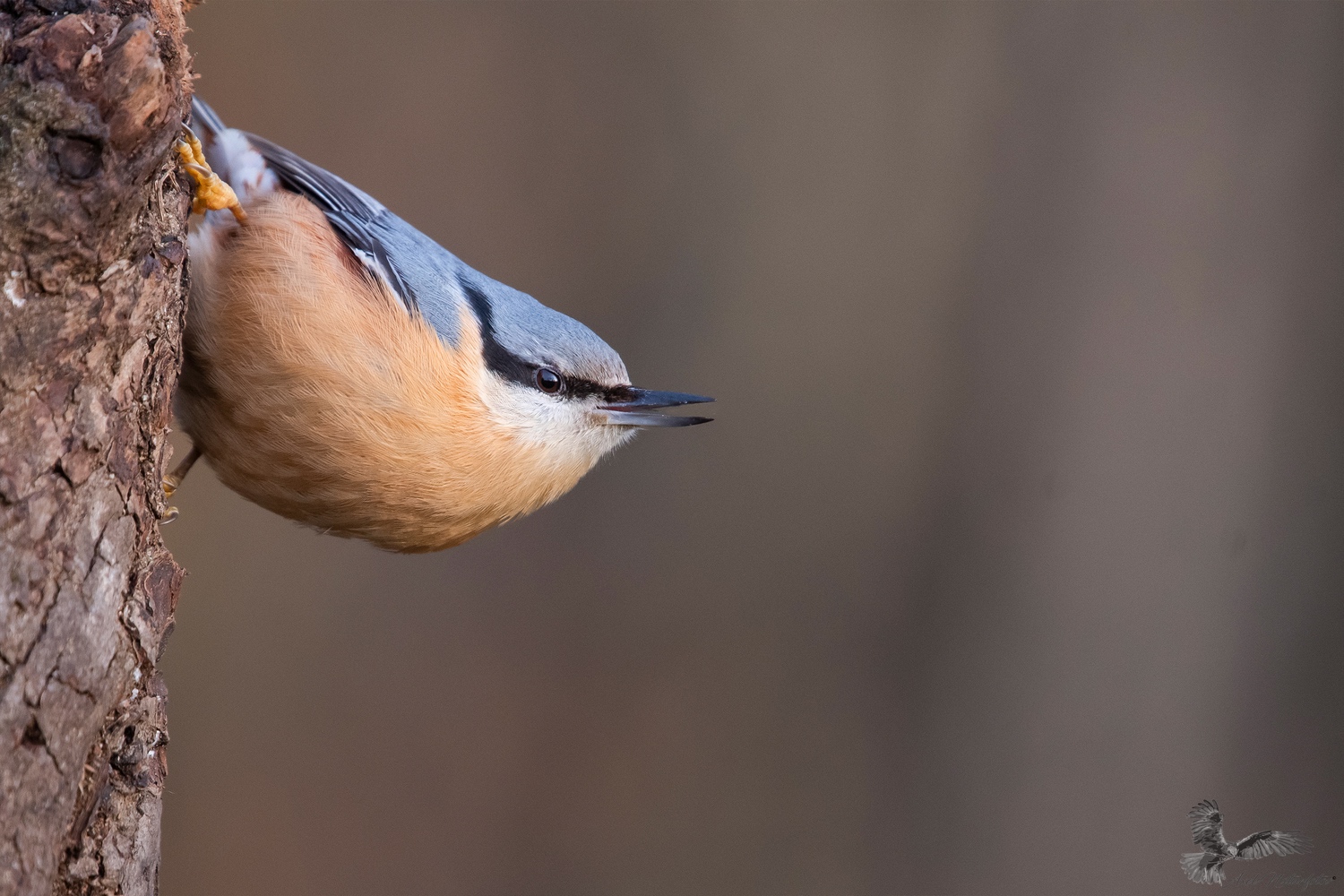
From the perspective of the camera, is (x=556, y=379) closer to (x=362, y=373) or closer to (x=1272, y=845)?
(x=362, y=373)

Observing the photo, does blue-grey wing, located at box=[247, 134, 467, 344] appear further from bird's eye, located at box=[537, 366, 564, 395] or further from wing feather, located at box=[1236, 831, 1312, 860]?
wing feather, located at box=[1236, 831, 1312, 860]

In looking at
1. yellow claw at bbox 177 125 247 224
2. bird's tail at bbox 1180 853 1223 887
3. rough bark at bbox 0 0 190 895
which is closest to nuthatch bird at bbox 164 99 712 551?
yellow claw at bbox 177 125 247 224

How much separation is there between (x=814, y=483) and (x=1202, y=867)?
1262 mm

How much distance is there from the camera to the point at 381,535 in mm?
1602

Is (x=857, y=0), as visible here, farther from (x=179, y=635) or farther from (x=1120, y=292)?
(x=179, y=635)

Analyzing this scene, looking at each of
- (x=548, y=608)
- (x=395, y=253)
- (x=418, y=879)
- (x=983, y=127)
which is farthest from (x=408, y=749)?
(x=983, y=127)

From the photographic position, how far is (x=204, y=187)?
4.92ft

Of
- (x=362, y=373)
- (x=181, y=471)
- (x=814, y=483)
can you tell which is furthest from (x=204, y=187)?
(x=814, y=483)

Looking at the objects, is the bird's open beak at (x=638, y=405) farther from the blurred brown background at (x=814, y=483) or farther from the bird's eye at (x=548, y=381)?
the blurred brown background at (x=814, y=483)

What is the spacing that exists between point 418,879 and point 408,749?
332 millimetres

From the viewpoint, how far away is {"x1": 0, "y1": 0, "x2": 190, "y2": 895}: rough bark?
0.89 m

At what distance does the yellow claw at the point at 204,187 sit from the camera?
144cm

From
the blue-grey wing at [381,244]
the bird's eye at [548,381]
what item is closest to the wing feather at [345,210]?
the blue-grey wing at [381,244]

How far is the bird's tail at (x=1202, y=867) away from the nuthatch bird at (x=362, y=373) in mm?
1560
